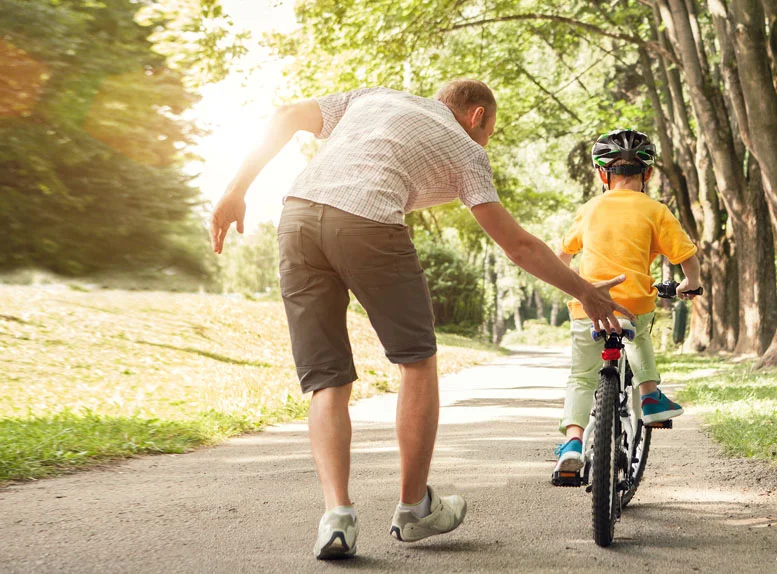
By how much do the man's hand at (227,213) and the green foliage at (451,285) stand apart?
28.2 metres

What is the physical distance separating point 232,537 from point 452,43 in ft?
62.5

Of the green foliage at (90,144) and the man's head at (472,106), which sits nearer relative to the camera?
the man's head at (472,106)

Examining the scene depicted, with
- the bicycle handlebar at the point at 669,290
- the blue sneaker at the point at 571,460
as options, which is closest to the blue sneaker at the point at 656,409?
the bicycle handlebar at the point at 669,290

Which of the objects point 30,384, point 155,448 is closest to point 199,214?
point 30,384

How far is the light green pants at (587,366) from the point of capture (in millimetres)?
4238

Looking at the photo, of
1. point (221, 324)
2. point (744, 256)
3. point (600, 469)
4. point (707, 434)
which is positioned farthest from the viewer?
point (221, 324)

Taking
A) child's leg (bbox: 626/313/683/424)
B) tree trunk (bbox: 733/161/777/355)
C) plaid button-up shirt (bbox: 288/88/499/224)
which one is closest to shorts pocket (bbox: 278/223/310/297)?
plaid button-up shirt (bbox: 288/88/499/224)

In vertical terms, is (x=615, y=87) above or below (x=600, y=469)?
above

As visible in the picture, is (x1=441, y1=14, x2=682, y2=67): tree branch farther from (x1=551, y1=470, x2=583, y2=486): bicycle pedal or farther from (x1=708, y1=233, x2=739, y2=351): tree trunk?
(x1=551, y1=470, x2=583, y2=486): bicycle pedal

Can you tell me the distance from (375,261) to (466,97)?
34.2 inches

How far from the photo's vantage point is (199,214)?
19.7 metres

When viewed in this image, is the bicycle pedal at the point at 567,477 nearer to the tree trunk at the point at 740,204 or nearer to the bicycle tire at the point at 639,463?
the bicycle tire at the point at 639,463

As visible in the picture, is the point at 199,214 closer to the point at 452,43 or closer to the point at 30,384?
the point at 452,43

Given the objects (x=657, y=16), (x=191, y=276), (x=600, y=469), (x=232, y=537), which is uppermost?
(x=657, y=16)
